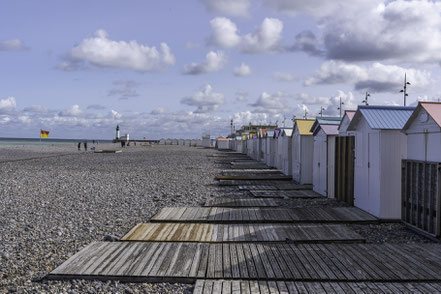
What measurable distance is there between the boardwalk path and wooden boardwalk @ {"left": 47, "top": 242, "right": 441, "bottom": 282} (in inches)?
0.6

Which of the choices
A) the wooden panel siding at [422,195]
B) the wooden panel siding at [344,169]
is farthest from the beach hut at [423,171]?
the wooden panel siding at [344,169]

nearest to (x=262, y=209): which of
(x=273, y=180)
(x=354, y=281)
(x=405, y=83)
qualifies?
(x=354, y=281)

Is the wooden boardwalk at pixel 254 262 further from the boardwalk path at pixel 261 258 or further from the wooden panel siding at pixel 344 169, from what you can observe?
the wooden panel siding at pixel 344 169

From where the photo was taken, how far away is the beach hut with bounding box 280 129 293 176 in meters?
20.9

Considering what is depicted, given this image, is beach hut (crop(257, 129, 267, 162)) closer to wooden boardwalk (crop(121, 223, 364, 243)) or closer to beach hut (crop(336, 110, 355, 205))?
beach hut (crop(336, 110, 355, 205))

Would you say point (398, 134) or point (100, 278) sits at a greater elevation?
point (398, 134)

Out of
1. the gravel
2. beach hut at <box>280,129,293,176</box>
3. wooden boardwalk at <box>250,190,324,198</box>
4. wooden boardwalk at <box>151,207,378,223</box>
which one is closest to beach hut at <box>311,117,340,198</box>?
wooden boardwalk at <box>250,190,324,198</box>

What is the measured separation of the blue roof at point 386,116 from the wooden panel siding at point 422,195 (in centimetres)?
119

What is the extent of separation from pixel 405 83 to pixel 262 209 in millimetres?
24340

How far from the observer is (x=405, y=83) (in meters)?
29.9

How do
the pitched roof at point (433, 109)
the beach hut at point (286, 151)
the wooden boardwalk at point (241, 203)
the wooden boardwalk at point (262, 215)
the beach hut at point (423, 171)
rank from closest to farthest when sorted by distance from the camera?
the beach hut at point (423, 171)
the pitched roof at point (433, 109)
the wooden boardwalk at point (262, 215)
the wooden boardwalk at point (241, 203)
the beach hut at point (286, 151)

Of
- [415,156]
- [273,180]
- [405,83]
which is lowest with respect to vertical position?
[273,180]

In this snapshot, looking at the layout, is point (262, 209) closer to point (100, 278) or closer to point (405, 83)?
point (100, 278)

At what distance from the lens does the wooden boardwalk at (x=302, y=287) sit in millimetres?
5176
